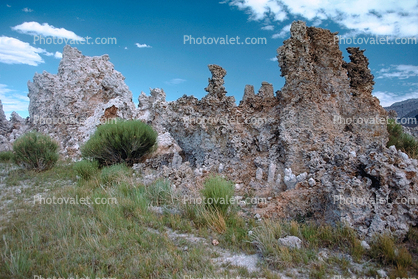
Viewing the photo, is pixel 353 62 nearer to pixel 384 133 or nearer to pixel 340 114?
pixel 340 114

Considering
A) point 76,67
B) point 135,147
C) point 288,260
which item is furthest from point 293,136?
point 76,67

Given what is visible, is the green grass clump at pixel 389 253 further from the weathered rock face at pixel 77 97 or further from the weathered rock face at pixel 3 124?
the weathered rock face at pixel 3 124

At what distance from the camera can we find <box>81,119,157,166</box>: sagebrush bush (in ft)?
30.0

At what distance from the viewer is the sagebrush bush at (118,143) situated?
9156 millimetres

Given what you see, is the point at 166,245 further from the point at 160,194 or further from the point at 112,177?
the point at 112,177

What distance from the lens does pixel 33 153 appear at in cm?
953

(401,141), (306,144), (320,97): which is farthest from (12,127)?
(401,141)

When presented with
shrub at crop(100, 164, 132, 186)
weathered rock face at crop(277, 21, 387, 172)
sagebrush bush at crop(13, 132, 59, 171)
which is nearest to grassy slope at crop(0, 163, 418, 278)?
shrub at crop(100, 164, 132, 186)

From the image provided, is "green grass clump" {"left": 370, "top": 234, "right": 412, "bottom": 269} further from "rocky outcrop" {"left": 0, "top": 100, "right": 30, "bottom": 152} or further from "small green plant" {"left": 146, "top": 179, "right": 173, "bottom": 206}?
"rocky outcrop" {"left": 0, "top": 100, "right": 30, "bottom": 152}

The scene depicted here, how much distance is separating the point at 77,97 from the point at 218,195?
13707mm

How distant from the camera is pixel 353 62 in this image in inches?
242

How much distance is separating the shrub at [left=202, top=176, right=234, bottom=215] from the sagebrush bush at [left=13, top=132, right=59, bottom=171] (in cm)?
836

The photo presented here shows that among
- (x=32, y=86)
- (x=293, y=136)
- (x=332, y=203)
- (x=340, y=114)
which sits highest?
(x=32, y=86)

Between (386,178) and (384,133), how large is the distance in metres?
2.71
